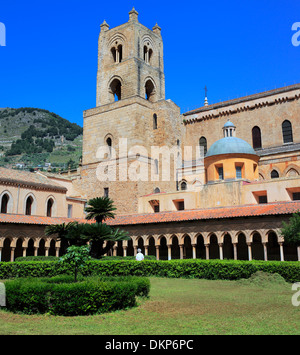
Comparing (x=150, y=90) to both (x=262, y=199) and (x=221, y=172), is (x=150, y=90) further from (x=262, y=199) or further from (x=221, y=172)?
(x=262, y=199)

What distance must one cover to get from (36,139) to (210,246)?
9555 centimetres

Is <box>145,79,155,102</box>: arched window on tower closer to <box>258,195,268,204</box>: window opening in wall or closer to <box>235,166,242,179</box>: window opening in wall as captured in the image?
<box>235,166,242,179</box>: window opening in wall

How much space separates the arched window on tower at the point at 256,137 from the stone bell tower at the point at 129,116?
767 centimetres

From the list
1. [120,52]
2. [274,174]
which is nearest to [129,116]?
[120,52]

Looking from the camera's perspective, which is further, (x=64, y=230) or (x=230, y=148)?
(x=230, y=148)

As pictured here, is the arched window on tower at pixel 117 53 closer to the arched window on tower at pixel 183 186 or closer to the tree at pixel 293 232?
the arched window on tower at pixel 183 186

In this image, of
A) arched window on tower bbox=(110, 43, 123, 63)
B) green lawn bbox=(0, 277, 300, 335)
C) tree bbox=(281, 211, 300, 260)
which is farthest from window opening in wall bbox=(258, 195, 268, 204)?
arched window on tower bbox=(110, 43, 123, 63)

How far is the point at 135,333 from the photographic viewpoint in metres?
7.55

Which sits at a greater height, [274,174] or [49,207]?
[274,174]

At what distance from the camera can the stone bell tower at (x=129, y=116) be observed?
35.0m

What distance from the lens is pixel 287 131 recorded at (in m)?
34.9

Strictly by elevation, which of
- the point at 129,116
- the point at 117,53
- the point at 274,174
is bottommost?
the point at 274,174

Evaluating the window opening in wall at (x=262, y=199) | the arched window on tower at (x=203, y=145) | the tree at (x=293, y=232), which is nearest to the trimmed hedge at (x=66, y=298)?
the tree at (x=293, y=232)
